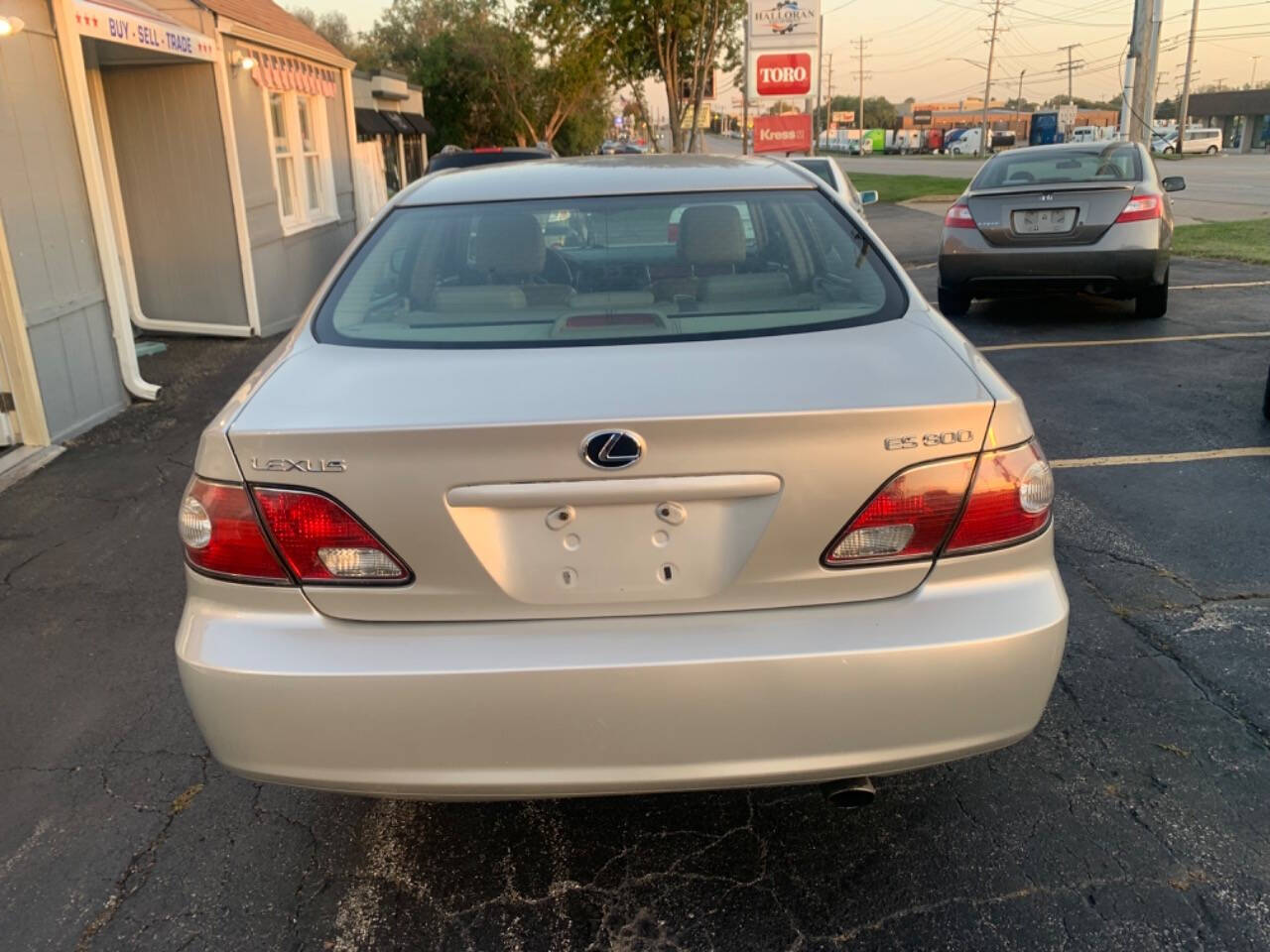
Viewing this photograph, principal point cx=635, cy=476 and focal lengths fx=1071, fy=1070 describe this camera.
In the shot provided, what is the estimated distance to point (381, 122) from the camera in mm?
23891

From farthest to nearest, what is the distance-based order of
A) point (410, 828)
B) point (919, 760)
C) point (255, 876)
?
point (410, 828), point (255, 876), point (919, 760)

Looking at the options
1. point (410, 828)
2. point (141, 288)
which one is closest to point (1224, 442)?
point (410, 828)

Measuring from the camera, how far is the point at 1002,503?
2.21 meters

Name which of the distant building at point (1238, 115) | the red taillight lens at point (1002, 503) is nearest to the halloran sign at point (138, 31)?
the red taillight lens at point (1002, 503)

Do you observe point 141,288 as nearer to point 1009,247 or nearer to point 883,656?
point 1009,247

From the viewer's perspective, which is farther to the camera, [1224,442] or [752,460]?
[1224,442]

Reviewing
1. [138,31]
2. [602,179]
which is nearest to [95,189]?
[138,31]

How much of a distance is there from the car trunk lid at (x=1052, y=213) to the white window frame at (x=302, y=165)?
755cm

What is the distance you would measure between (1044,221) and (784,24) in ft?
40.0

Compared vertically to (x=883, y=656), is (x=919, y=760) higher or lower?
lower

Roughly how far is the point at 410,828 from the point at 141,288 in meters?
9.54

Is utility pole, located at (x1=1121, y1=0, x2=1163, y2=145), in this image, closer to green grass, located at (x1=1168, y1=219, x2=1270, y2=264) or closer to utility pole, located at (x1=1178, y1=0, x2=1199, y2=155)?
green grass, located at (x1=1168, y1=219, x2=1270, y2=264)

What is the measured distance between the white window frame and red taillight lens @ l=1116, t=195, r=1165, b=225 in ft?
28.0

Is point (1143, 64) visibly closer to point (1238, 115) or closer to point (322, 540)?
point (322, 540)
